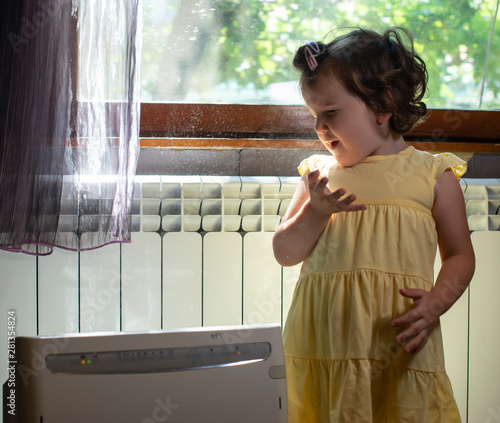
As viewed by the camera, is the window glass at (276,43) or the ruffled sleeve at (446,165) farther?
the window glass at (276,43)

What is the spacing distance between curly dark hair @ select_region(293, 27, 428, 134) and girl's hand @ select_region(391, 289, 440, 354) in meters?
0.30

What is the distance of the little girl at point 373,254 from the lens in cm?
86

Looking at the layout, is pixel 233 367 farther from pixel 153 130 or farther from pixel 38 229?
pixel 153 130

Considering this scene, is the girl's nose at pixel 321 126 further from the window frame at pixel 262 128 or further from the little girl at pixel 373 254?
the window frame at pixel 262 128

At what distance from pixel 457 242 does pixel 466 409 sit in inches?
22.9

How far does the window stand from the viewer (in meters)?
1.25

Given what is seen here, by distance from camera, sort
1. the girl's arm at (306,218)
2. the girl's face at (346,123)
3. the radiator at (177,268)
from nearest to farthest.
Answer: the girl's arm at (306,218), the girl's face at (346,123), the radiator at (177,268)

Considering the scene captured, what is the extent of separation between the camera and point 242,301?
1.18 metres

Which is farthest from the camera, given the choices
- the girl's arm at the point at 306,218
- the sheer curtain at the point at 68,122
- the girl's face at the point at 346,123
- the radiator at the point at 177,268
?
the radiator at the point at 177,268

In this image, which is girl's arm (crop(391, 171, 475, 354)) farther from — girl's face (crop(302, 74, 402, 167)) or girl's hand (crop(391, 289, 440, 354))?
girl's face (crop(302, 74, 402, 167))

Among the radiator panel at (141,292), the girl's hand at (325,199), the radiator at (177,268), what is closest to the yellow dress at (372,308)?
the girl's hand at (325,199)

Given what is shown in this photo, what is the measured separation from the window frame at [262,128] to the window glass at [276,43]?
0.03 m

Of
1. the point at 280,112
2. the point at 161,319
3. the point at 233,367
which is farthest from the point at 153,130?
the point at 233,367

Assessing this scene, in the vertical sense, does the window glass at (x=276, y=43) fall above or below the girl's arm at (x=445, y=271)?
above
